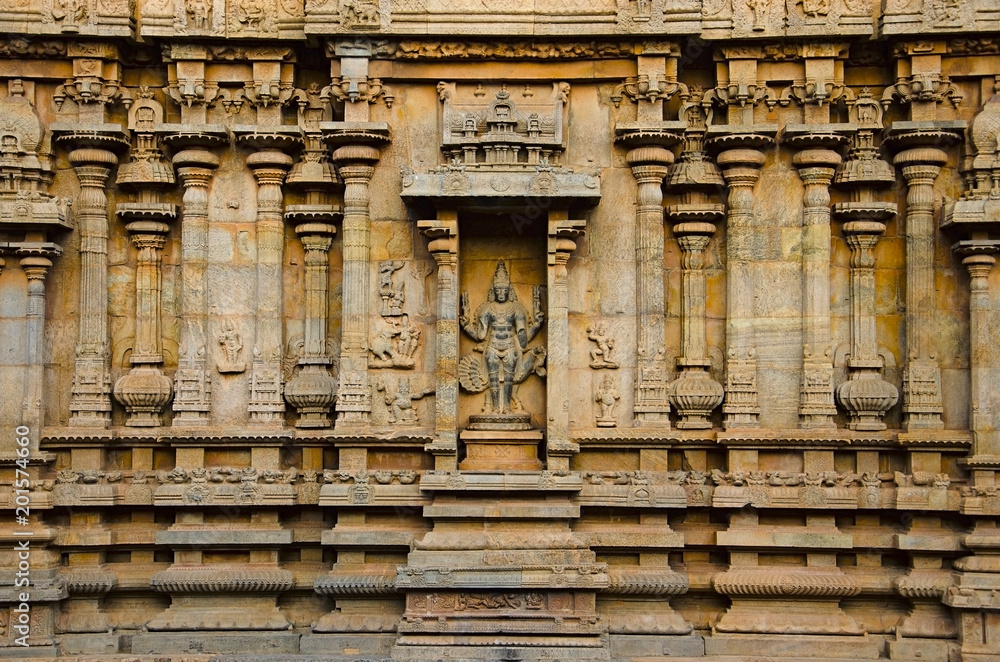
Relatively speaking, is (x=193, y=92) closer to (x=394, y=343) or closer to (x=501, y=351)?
(x=394, y=343)

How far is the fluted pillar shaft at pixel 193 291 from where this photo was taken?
1530 cm

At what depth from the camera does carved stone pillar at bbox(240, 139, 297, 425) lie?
50.3 feet

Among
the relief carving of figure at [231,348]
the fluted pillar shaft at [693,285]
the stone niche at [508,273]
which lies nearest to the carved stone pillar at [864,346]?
the fluted pillar shaft at [693,285]

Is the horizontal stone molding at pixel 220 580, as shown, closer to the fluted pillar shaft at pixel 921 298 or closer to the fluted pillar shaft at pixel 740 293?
the fluted pillar shaft at pixel 740 293

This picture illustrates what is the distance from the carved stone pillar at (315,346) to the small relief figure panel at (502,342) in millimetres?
1854

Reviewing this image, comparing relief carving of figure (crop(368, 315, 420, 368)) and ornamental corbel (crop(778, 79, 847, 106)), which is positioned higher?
ornamental corbel (crop(778, 79, 847, 106))

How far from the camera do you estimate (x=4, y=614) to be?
14.7 meters

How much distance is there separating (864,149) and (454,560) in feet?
25.0

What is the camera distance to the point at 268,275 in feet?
50.8

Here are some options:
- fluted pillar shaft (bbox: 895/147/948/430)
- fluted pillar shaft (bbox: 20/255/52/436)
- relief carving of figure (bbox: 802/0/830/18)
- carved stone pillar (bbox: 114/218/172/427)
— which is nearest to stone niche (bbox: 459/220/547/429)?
carved stone pillar (bbox: 114/218/172/427)

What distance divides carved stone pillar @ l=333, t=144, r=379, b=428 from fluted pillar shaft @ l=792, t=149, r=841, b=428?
572 centimetres

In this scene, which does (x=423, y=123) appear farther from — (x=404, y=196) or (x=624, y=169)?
(x=624, y=169)

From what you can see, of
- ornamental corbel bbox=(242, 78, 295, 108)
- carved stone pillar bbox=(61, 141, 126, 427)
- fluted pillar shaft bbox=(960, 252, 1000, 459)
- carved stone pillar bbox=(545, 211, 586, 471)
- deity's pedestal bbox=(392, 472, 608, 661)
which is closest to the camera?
deity's pedestal bbox=(392, 472, 608, 661)

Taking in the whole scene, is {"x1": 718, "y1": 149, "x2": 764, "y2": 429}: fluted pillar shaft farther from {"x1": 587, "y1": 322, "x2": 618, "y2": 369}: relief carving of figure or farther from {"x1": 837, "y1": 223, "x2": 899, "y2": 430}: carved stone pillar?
{"x1": 587, "y1": 322, "x2": 618, "y2": 369}: relief carving of figure
